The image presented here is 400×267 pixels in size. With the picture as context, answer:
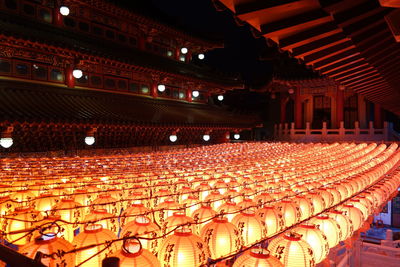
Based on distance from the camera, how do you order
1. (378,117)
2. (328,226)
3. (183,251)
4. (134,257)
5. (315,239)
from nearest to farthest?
(134,257)
(183,251)
(315,239)
(328,226)
(378,117)

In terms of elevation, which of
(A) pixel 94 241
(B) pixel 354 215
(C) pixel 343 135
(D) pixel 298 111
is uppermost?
(D) pixel 298 111

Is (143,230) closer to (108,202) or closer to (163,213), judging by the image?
(163,213)

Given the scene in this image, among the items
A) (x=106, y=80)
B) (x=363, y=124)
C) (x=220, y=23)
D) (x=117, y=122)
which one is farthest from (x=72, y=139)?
(x=220, y=23)

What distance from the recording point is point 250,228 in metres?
3.39

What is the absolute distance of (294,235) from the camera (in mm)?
2895

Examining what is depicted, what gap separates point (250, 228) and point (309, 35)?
2430 mm

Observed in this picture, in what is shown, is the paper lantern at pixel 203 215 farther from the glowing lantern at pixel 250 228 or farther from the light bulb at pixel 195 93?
the light bulb at pixel 195 93

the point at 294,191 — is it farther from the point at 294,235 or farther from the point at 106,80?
the point at 106,80

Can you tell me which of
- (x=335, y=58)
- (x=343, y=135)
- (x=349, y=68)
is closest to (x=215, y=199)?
(x=335, y=58)

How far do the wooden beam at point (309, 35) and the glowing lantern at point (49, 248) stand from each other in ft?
10.8

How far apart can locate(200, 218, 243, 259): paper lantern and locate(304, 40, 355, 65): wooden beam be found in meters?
2.95

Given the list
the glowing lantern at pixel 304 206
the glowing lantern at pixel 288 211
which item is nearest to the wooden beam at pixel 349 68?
the glowing lantern at pixel 304 206

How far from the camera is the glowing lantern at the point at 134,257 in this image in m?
2.19

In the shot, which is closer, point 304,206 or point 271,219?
point 271,219
